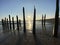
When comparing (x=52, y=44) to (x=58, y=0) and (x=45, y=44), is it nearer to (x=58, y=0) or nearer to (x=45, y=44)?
(x=45, y=44)

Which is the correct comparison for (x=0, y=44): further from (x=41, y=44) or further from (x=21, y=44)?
(x=41, y=44)

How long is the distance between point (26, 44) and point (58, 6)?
558cm

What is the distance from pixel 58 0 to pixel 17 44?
651 centimetres

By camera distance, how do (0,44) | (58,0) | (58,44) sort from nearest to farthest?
(58,44)
(0,44)
(58,0)

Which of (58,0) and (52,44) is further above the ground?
(58,0)

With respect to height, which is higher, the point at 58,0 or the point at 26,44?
the point at 58,0

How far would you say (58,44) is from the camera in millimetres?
8477

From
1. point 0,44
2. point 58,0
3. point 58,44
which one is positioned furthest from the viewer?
point 58,0

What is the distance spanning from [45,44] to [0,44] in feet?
14.2

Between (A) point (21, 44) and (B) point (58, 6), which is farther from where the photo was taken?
(B) point (58, 6)

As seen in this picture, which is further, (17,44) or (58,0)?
(58,0)

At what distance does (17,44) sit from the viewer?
8.84 meters

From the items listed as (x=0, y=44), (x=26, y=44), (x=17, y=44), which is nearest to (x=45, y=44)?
(x=26, y=44)

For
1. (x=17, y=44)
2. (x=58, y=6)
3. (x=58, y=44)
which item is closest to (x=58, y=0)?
(x=58, y=6)
